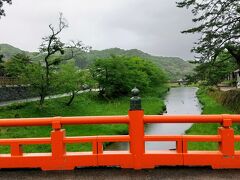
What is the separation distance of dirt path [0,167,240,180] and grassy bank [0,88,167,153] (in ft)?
36.2

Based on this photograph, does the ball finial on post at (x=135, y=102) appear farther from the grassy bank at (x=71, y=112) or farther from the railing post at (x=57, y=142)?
the grassy bank at (x=71, y=112)

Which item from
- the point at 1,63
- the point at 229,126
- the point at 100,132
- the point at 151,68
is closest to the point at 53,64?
the point at 100,132

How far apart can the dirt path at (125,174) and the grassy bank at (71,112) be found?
435 inches

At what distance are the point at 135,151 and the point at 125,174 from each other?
0.50m

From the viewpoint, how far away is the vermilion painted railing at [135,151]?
7258 mm

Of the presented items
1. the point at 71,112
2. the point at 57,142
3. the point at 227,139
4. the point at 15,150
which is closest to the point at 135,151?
the point at 57,142

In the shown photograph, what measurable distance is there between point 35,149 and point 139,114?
12.9 meters

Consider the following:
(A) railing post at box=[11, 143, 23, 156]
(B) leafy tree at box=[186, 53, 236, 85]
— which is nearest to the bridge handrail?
(A) railing post at box=[11, 143, 23, 156]

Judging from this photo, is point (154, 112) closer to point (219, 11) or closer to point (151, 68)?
point (219, 11)

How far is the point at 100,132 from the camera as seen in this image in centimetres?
2508

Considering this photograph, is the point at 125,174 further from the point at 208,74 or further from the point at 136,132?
the point at 208,74

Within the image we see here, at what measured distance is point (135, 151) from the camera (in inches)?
290

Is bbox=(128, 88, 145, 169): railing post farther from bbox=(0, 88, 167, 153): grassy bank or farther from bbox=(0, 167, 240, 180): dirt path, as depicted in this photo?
bbox=(0, 88, 167, 153): grassy bank

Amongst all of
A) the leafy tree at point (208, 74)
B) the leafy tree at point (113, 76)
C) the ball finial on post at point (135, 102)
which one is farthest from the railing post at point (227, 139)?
the leafy tree at point (113, 76)
